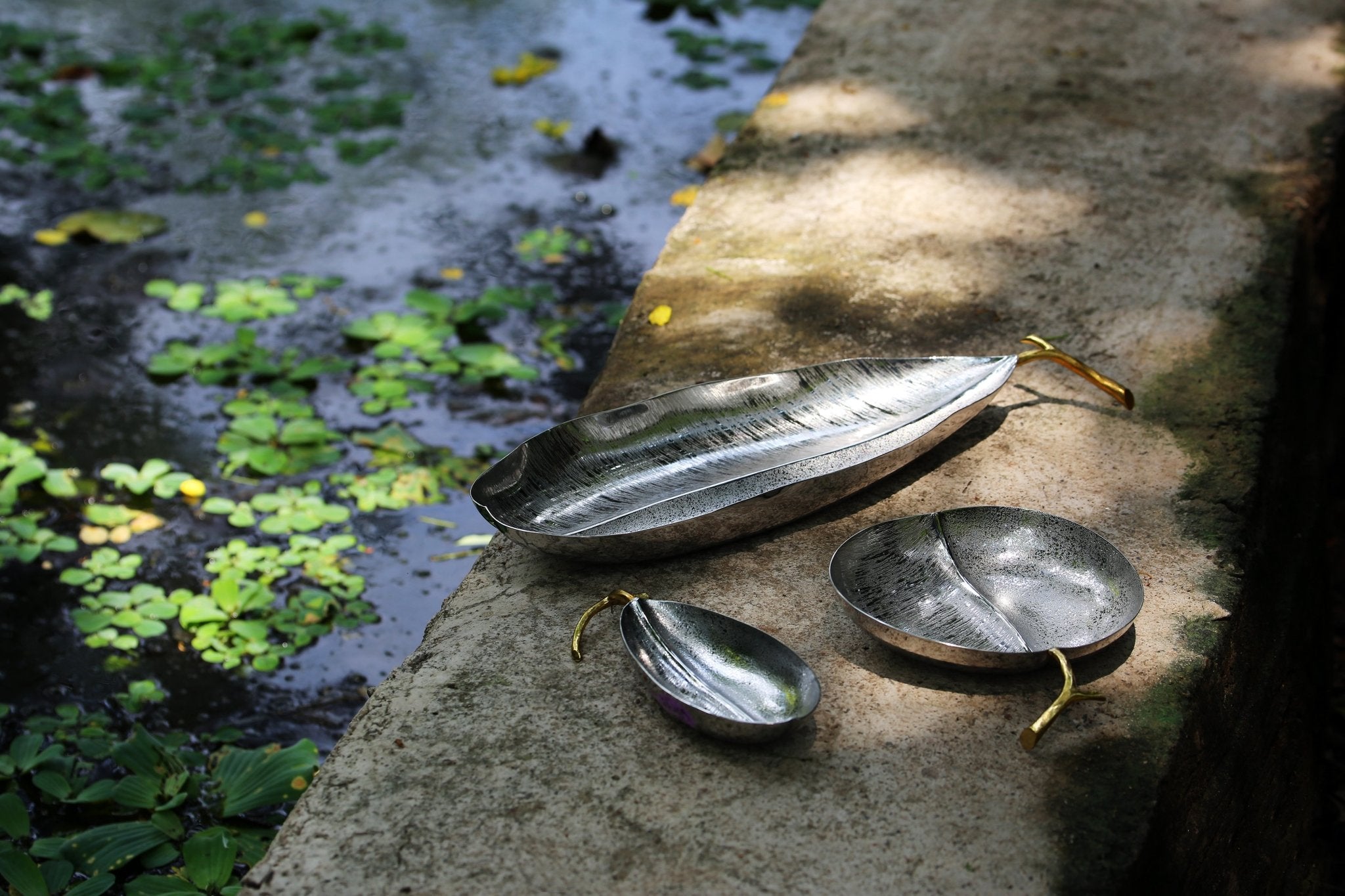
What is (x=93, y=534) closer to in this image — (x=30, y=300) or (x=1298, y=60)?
(x=30, y=300)

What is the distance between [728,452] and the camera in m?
1.80

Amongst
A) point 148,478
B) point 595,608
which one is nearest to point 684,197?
point 148,478

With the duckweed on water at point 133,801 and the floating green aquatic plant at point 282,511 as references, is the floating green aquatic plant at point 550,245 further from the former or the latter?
the duckweed on water at point 133,801

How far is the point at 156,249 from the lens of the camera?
3.42 m

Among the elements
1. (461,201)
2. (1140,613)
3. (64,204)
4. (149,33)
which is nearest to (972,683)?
(1140,613)

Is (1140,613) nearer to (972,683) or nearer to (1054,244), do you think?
(972,683)

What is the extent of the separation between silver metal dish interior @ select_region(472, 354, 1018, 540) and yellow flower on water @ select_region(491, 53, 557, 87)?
286cm

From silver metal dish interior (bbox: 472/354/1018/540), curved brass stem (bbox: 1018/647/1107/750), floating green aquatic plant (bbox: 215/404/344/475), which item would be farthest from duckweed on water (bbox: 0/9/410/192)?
curved brass stem (bbox: 1018/647/1107/750)

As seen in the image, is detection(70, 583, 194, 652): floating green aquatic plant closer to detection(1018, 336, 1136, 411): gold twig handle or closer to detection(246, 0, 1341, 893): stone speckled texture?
detection(246, 0, 1341, 893): stone speckled texture

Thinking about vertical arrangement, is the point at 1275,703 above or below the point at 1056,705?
below

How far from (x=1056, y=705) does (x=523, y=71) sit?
144 inches

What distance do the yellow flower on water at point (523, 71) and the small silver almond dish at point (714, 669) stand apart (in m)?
3.32

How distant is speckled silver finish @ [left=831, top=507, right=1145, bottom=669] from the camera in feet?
4.62

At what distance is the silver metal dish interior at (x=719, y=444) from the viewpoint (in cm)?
165
